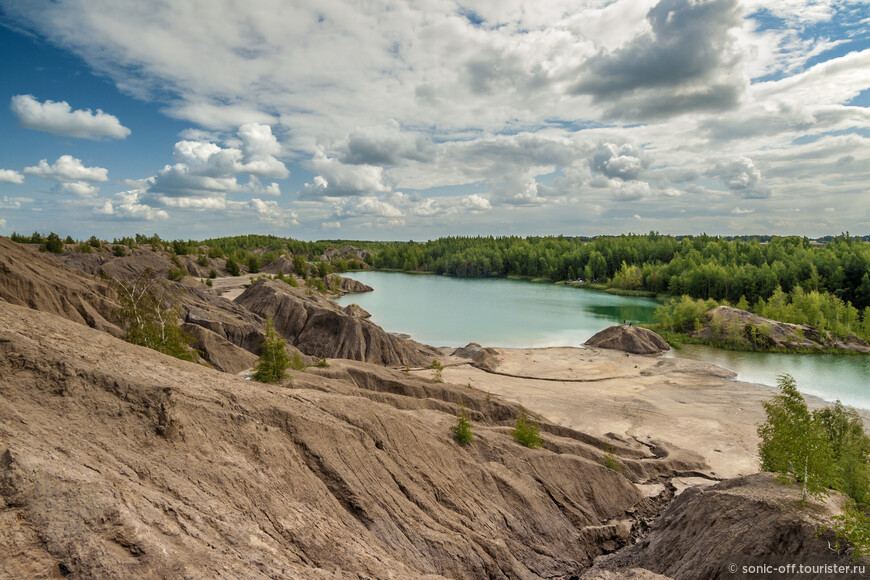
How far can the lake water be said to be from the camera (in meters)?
51.8

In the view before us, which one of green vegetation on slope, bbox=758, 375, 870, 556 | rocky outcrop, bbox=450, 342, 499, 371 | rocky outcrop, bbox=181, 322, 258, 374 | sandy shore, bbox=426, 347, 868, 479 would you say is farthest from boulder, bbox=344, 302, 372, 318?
green vegetation on slope, bbox=758, 375, 870, 556

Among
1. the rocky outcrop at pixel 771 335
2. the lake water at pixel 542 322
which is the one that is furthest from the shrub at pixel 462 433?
the rocky outcrop at pixel 771 335

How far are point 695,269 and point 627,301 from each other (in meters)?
17.4

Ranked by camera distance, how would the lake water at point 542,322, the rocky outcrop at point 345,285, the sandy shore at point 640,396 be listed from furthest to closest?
the rocky outcrop at point 345,285 < the lake water at point 542,322 < the sandy shore at point 640,396

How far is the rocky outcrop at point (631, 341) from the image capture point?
201ft

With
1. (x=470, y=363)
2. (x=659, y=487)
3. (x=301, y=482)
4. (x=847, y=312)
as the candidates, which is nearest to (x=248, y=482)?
(x=301, y=482)

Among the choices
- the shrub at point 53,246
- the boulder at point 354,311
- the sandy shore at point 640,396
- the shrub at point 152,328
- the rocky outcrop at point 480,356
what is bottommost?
A: the sandy shore at point 640,396

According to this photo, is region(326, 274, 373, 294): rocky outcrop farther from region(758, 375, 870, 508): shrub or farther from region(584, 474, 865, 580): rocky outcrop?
region(758, 375, 870, 508): shrub

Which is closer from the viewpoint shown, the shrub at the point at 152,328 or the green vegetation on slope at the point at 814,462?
the green vegetation on slope at the point at 814,462

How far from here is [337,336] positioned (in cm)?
4850

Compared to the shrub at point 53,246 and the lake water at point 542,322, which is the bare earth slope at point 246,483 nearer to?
the lake water at point 542,322

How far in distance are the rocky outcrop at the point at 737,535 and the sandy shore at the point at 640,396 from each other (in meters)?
10.7

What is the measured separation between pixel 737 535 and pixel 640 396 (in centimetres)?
2977

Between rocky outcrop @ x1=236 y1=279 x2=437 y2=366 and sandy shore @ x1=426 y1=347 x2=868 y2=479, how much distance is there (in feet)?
13.3
